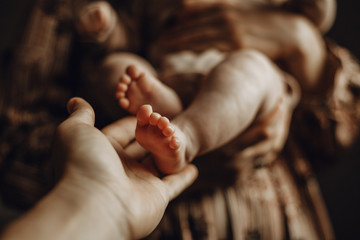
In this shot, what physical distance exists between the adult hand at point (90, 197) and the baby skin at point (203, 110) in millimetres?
44

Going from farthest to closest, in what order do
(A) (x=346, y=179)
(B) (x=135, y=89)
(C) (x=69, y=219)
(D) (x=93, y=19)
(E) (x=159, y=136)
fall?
(A) (x=346, y=179), (D) (x=93, y=19), (B) (x=135, y=89), (E) (x=159, y=136), (C) (x=69, y=219)

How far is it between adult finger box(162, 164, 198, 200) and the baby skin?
0.01m

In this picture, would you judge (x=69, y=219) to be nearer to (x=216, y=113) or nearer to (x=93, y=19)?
(x=216, y=113)

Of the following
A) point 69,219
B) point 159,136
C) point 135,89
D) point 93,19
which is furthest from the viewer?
point 93,19

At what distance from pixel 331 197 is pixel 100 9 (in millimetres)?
1225

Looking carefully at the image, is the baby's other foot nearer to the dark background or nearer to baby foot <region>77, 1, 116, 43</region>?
baby foot <region>77, 1, 116, 43</region>

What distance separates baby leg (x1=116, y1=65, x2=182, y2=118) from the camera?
0.44 metres

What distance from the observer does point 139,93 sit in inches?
17.5

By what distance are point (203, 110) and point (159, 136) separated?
0.32ft

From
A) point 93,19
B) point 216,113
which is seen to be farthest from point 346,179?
point 93,19

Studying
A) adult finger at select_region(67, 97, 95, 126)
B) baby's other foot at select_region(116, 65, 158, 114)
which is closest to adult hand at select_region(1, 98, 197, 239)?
adult finger at select_region(67, 97, 95, 126)

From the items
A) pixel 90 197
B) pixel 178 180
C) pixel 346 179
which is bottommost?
pixel 346 179

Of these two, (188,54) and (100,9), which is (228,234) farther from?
(100,9)

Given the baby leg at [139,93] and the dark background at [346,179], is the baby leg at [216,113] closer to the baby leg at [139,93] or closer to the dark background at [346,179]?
the baby leg at [139,93]
